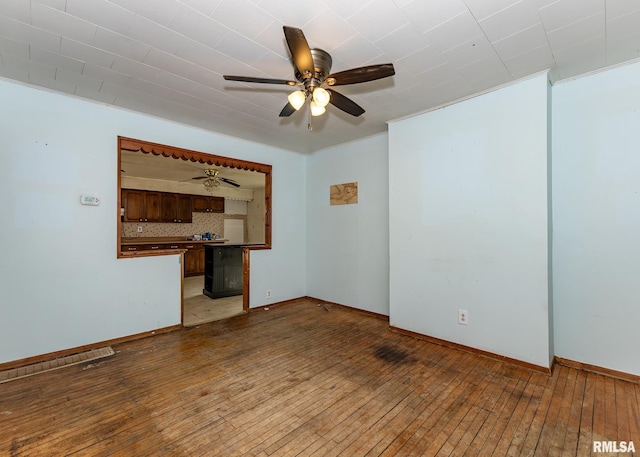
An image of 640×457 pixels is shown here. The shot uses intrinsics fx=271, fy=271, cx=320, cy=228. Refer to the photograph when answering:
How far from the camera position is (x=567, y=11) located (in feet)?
5.61

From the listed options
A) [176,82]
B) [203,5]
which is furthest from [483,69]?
[176,82]

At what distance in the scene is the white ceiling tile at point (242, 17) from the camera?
1651 millimetres

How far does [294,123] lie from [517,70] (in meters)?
2.36

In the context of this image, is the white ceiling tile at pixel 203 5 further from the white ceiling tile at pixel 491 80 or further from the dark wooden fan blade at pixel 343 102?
the white ceiling tile at pixel 491 80

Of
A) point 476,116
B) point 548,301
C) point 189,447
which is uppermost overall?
point 476,116

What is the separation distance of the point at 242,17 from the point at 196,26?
340mm

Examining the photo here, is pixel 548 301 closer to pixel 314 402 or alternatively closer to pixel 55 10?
pixel 314 402

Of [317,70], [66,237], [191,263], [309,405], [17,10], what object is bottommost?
[309,405]

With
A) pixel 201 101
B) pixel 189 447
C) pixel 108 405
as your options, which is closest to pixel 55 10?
pixel 201 101

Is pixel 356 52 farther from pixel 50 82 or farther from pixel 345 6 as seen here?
pixel 50 82

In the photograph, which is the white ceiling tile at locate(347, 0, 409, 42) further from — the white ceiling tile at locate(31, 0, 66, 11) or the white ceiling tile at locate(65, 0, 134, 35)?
the white ceiling tile at locate(31, 0, 66, 11)

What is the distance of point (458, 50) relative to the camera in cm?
210

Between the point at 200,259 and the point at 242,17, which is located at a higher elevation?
the point at 242,17

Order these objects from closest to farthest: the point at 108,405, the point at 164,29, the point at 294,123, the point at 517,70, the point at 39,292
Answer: the point at 164,29
the point at 108,405
the point at 517,70
the point at 39,292
the point at 294,123
